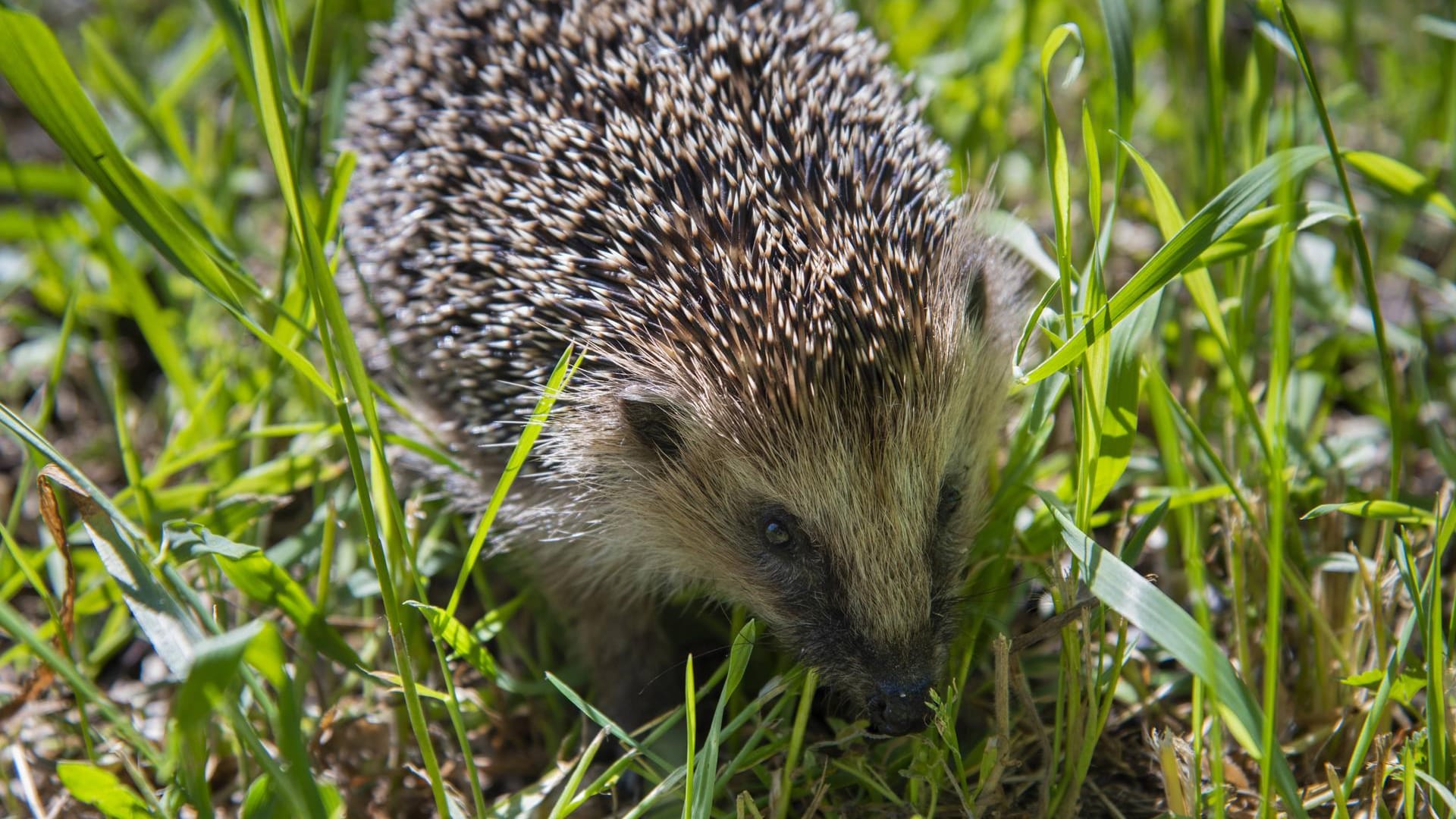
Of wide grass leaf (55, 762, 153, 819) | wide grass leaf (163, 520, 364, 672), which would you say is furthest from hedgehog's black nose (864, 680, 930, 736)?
wide grass leaf (55, 762, 153, 819)

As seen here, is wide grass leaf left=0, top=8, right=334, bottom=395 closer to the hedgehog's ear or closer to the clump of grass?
the clump of grass

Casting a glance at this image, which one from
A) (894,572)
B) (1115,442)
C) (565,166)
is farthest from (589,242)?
(1115,442)

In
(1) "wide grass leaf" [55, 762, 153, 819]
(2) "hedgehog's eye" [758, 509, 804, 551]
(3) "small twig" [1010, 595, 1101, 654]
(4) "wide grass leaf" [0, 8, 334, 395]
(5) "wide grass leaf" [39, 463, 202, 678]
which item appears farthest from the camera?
(2) "hedgehog's eye" [758, 509, 804, 551]

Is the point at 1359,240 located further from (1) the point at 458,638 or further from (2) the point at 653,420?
(1) the point at 458,638

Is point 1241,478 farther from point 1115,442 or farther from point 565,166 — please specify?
point 565,166

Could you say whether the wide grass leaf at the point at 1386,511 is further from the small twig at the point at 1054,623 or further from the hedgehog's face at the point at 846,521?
the hedgehog's face at the point at 846,521

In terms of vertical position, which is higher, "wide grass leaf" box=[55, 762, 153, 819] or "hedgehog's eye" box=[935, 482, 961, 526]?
"hedgehog's eye" box=[935, 482, 961, 526]
